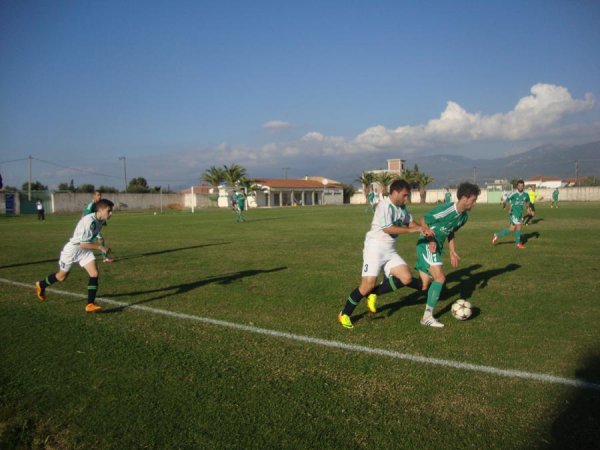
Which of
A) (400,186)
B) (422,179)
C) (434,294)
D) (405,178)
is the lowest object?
(434,294)

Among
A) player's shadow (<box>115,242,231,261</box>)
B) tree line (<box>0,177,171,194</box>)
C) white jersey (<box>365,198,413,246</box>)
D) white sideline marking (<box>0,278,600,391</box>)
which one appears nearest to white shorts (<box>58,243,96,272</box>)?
white sideline marking (<box>0,278,600,391</box>)

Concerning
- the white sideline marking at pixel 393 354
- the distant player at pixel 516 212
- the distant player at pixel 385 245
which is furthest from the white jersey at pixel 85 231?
the distant player at pixel 516 212

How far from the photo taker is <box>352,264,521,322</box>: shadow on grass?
6797mm

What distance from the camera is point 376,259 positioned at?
5961 mm

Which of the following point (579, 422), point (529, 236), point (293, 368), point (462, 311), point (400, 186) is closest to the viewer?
point (579, 422)

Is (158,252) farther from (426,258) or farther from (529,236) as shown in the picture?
(529,236)

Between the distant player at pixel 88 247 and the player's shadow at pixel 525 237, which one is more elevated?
the distant player at pixel 88 247

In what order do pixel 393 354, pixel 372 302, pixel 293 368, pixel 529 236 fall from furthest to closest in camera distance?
pixel 529 236 → pixel 372 302 → pixel 393 354 → pixel 293 368

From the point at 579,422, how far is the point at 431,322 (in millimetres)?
2501

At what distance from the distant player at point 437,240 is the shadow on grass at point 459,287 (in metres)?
0.61

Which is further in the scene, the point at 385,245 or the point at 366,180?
the point at 366,180

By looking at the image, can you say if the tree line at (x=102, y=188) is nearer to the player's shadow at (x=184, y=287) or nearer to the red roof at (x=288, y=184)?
the red roof at (x=288, y=184)

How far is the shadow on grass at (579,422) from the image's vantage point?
3.16 meters

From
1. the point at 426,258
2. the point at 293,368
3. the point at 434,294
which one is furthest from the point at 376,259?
the point at 293,368
